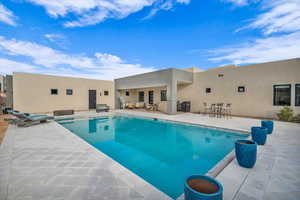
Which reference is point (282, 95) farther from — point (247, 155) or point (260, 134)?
point (247, 155)

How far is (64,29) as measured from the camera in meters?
9.27

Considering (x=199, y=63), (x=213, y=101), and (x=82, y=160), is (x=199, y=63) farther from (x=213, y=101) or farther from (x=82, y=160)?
(x=82, y=160)

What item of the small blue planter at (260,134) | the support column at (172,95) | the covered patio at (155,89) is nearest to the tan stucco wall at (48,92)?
the covered patio at (155,89)

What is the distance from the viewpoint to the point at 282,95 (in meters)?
7.40

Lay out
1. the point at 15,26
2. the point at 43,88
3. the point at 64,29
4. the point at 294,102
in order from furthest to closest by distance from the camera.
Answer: the point at 43,88 < the point at 64,29 < the point at 15,26 < the point at 294,102

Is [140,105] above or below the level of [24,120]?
above

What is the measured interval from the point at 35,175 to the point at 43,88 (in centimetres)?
1211

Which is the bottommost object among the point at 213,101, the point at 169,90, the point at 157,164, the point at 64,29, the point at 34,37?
the point at 157,164

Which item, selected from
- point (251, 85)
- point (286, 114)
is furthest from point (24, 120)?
point (286, 114)

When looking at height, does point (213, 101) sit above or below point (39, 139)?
above

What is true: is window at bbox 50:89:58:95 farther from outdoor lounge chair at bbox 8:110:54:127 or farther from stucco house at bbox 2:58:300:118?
outdoor lounge chair at bbox 8:110:54:127

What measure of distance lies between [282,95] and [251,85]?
158 cm

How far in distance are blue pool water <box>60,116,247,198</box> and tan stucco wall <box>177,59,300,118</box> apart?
15.1 ft

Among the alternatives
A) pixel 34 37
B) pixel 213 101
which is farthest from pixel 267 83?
pixel 34 37
